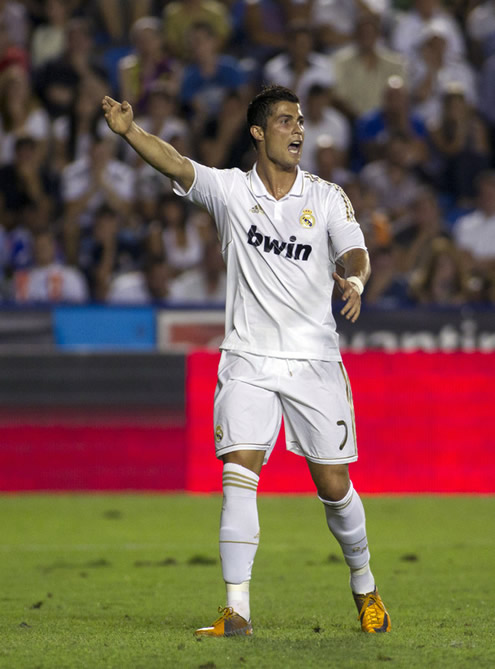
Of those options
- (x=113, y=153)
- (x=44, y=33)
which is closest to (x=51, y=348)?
(x=113, y=153)

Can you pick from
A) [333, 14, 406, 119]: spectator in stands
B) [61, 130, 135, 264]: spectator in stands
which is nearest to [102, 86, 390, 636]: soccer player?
[61, 130, 135, 264]: spectator in stands

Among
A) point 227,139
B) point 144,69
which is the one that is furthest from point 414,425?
point 144,69

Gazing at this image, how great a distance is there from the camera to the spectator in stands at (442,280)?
472 inches

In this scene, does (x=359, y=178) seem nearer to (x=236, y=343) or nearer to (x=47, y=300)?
(x=47, y=300)

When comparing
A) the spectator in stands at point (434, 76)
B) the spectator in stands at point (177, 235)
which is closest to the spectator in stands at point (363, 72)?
the spectator in stands at point (434, 76)

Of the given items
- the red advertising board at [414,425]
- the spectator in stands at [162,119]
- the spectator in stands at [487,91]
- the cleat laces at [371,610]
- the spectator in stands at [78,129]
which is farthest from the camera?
the spectator in stands at [487,91]

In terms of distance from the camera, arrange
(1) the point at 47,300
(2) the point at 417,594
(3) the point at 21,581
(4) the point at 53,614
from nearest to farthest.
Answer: (4) the point at 53,614 < (2) the point at 417,594 < (3) the point at 21,581 < (1) the point at 47,300

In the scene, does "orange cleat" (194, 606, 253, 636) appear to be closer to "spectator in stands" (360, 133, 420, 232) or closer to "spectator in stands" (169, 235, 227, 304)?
"spectator in stands" (169, 235, 227, 304)

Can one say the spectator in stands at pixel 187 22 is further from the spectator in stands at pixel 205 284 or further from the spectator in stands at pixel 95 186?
the spectator in stands at pixel 205 284

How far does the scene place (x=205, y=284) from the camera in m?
12.2

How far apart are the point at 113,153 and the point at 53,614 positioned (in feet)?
28.5

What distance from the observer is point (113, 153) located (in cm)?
1388

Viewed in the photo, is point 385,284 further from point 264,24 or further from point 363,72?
point 264,24

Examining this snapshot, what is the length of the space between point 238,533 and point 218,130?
923 centimetres
